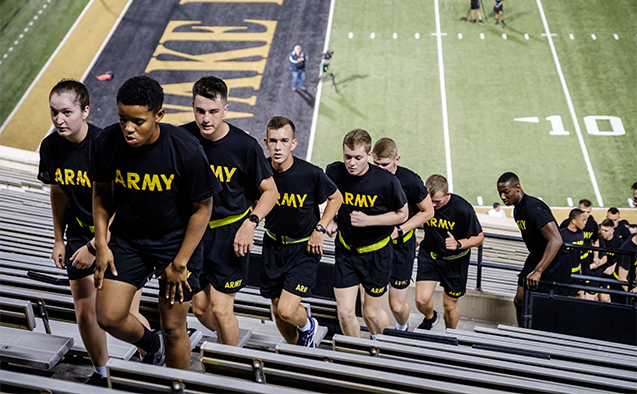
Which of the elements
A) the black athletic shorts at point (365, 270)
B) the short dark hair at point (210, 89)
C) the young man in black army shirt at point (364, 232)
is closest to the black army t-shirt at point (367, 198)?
the young man in black army shirt at point (364, 232)

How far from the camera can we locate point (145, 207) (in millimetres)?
3334

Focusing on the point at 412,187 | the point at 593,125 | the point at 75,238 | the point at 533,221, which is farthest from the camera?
the point at 593,125

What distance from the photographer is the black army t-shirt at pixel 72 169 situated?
12.8 ft

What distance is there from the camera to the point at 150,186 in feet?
10.8

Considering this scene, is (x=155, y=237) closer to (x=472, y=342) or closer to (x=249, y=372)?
(x=249, y=372)

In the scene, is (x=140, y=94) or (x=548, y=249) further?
(x=548, y=249)

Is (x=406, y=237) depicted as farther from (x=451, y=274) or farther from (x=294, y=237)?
(x=294, y=237)

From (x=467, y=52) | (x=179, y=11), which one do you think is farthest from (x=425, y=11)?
(x=179, y=11)

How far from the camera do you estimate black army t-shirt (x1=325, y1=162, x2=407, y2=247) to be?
210 inches

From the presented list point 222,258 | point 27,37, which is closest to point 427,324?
point 222,258

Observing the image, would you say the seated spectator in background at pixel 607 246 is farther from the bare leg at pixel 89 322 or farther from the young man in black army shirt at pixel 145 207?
the bare leg at pixel 89 322

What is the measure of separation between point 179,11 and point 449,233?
1935 cm

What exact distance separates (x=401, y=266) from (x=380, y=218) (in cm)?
105

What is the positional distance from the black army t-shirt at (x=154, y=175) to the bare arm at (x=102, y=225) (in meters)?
0.06
